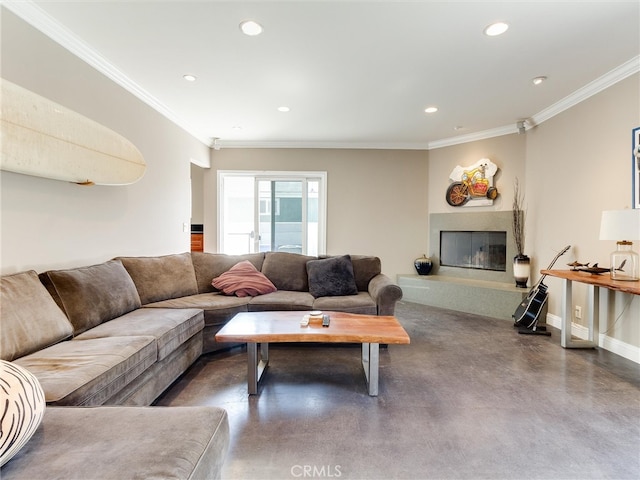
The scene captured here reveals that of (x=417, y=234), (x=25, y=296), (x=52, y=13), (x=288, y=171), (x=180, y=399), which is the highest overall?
(x=52, y=13)

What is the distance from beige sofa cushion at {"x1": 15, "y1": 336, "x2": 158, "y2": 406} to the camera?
1311mm

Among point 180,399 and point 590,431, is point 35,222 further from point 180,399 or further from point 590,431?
point 590,431

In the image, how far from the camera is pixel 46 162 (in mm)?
1846

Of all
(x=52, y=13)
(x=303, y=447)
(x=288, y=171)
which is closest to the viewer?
(x=303, y=447)

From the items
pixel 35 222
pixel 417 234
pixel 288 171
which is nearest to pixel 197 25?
pixel 35 222

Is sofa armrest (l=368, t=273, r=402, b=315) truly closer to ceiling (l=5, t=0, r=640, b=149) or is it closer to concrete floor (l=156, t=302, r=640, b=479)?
concrete floor (l=156, t=302, r=640, b=479)

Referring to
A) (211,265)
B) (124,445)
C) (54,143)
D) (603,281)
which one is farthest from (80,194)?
(603,281)

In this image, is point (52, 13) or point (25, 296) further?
point (52, 13)

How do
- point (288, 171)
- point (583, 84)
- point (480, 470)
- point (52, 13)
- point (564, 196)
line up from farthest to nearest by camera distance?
1. point (288, 171)
2. point (564, 196)
3. point (583, 84)
4. point (52, 13)
5. point (480, 470)

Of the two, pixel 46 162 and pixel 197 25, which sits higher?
pixel 197 25

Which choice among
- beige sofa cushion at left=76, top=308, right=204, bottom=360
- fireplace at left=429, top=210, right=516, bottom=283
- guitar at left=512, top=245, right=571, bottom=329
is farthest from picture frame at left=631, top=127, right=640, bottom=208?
beige sofa cushion at left=76, top=308, right=204, bottom=360

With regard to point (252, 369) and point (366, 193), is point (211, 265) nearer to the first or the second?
point (252, 369)

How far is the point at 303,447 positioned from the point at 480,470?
2.86 ft

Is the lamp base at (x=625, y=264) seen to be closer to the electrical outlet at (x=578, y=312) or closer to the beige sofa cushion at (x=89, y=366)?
the electrical outlet at (x=578, y=312)
